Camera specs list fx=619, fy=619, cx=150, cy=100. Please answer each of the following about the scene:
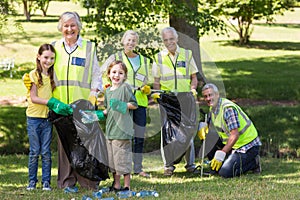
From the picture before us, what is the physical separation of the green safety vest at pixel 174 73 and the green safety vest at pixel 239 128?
1.54ft

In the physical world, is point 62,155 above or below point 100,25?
below

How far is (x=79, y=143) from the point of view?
19.2 ft

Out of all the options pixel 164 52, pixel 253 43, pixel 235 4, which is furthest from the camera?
pixel 253 43

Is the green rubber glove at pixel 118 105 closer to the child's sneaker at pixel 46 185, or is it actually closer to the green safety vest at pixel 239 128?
the child's sneaker at pixel 46 185

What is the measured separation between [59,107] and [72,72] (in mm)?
382

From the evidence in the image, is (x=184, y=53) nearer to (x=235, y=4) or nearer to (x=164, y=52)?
(x=164, y=52)

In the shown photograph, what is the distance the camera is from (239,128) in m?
7.17

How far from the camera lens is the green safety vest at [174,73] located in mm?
7082

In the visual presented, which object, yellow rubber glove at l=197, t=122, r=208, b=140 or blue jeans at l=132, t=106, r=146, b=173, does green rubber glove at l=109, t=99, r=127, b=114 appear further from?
yellow rubber glove at l=197, t=122, r=208, b=140

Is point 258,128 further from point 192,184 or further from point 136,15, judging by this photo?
point 192,184

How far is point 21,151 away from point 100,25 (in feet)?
9.99

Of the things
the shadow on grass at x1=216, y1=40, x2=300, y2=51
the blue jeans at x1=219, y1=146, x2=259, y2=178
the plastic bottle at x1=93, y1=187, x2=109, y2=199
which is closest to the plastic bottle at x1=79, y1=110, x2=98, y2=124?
the plastic bottle at x1=93, y1=187, x2=109, y2=199

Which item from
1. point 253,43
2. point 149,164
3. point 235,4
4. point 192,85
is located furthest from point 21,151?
point 253,43

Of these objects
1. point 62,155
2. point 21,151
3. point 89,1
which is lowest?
point 21,151
